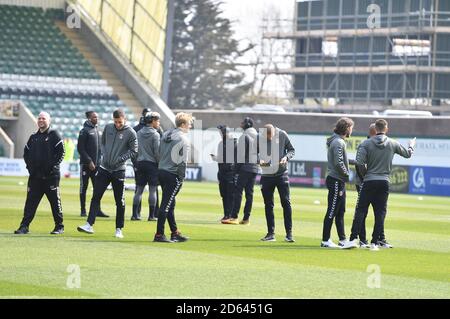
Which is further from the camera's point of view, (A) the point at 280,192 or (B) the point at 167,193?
(A) the point at 280,192

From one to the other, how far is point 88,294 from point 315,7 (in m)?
68.7

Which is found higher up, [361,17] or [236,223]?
[361,17]

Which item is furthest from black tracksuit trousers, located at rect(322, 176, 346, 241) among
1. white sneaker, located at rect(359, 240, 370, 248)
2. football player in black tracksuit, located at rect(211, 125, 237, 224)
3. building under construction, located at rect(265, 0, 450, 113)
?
building under construction, located at rect(265, 0, 450, 113)

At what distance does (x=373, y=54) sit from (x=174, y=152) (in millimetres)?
59709

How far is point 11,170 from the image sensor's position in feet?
157

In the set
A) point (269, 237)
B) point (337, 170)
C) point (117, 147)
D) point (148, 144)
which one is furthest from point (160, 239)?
point (148, 144)

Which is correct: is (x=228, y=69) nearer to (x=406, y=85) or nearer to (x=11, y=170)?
(x=406, y=85)

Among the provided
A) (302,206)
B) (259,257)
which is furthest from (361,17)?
(259,257)

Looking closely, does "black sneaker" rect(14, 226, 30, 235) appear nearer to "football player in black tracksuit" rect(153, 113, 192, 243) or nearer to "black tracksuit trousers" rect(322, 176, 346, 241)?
"football player in black tracksuit" rect(153, 113, 192, 243)

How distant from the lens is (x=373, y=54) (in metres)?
77.1

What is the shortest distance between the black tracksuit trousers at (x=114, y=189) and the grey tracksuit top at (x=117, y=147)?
10 centimetres

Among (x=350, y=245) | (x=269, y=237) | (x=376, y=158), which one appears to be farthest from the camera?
(x=269, y=237)

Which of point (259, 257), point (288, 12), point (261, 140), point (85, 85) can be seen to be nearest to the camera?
point (259, 257)

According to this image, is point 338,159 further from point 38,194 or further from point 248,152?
point 248,152
